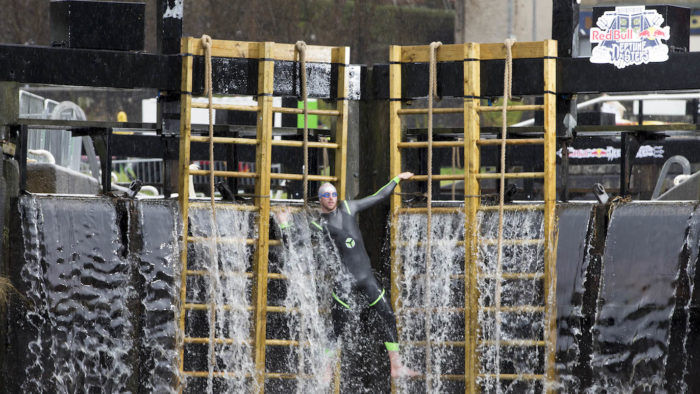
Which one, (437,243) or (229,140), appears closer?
(229,140)

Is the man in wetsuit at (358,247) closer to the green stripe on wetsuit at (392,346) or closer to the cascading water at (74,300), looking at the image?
the green stripe on wetsuit at (392,346)

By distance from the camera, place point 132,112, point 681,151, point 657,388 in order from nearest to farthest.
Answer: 1. point 657,388
2. point 681,151
3. point 132,112

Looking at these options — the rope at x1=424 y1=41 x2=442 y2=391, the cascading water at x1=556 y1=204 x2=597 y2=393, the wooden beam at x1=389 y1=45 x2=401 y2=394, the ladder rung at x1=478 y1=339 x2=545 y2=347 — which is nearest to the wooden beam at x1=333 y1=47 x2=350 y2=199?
the wooden beam at x1=389 y1=45 x2=401 y2=394

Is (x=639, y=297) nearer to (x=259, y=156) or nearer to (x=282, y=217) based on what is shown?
(x=282, y=217)

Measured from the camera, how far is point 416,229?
11.4m

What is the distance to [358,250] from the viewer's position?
35.8 ft

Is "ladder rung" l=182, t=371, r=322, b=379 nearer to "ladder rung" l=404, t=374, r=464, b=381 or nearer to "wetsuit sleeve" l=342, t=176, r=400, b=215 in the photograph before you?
"ladder rung" l=404, t=374, r=464, b=381

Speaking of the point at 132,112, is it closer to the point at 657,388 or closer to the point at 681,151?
the point at 681,151

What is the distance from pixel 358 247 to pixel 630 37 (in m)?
3.21

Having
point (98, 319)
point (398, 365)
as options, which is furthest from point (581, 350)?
point (98, 319)

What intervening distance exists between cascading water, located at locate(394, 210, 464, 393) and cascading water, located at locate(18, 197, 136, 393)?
2631mm

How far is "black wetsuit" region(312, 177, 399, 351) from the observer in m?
10.9

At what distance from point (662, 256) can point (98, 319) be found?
17.0 ft

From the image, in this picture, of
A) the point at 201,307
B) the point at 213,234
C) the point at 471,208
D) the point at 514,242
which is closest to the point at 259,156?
the point at 213,234
